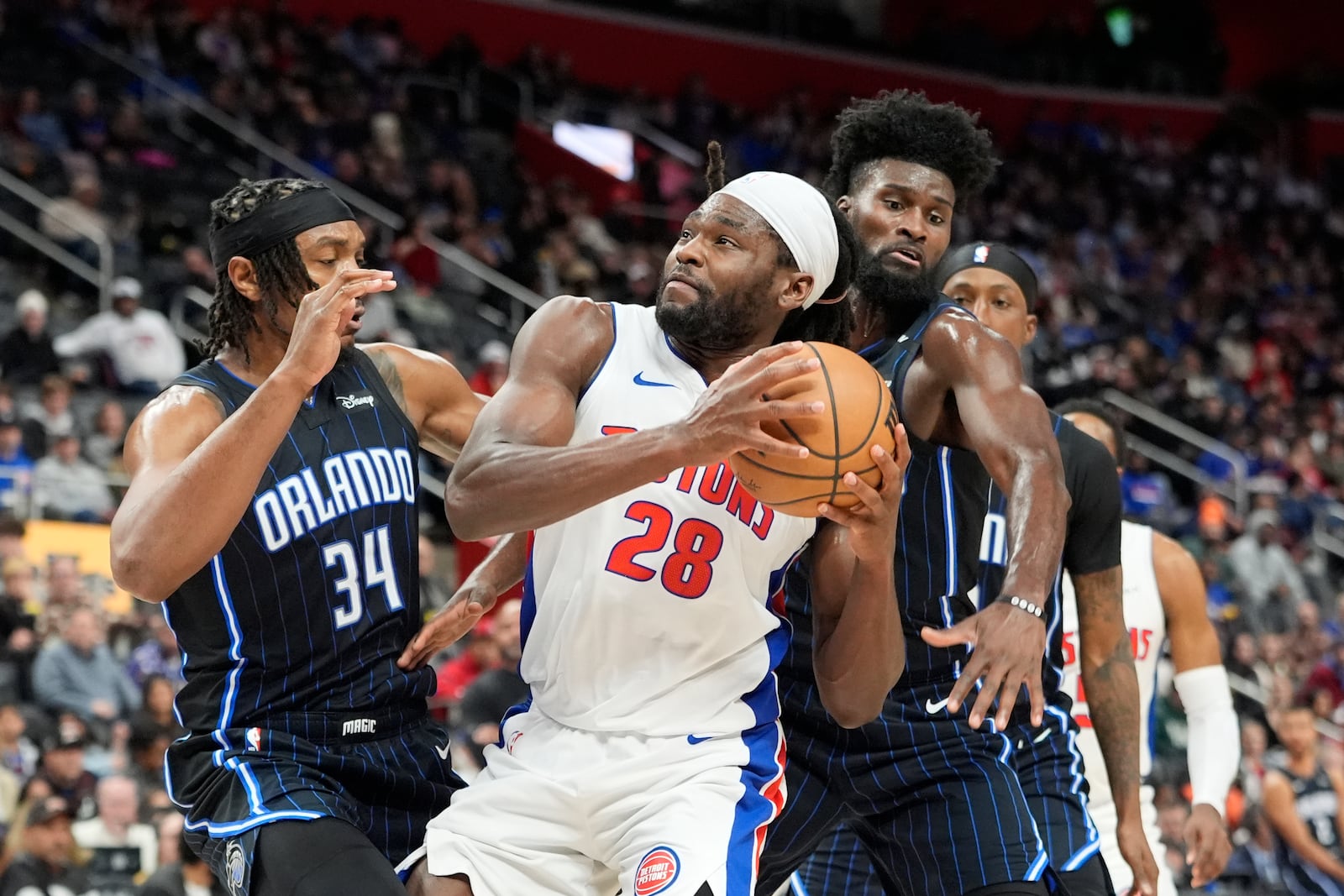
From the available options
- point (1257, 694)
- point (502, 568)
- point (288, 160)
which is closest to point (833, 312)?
point (502, 568)

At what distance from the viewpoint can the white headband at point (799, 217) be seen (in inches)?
154

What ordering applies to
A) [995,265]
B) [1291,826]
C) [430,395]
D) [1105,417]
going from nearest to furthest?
[430,395]
[995,265]
[1105,417]
[1291,826]

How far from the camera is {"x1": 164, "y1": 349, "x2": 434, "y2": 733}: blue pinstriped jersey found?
396cm

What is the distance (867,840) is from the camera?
451 cm

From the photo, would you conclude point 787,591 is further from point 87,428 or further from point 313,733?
point 87,428

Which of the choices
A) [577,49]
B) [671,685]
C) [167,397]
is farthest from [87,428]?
[577,49]

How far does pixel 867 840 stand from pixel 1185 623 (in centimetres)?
194

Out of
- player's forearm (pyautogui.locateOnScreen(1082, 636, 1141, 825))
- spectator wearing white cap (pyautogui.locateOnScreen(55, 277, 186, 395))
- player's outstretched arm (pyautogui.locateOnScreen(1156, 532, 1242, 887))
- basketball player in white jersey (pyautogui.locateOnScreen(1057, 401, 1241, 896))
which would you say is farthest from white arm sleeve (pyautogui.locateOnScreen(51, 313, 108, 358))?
player's forearm (pyautogui.locateOnScreen(1082, 636, 1141, 825))

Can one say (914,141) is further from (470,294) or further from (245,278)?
(470,294)

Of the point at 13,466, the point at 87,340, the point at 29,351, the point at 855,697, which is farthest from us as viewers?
the point at 87,340

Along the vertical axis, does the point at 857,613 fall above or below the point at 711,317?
below

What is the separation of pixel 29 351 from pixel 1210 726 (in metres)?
8.73

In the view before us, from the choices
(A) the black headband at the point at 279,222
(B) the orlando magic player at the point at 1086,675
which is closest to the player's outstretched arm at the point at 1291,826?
(B) the orlando magic player at the point at 1086,675

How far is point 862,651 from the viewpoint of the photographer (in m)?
3.84
